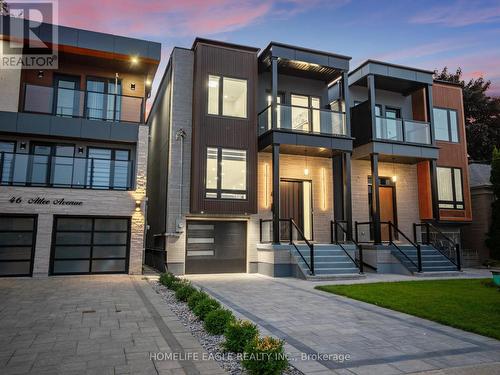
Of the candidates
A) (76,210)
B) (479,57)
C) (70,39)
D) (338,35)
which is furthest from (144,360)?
(479,57)

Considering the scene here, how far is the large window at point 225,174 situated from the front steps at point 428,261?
6.66 m

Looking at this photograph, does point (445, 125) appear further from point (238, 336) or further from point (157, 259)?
point (238, 336)

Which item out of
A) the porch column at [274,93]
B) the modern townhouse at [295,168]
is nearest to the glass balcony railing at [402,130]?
the modern townhouse at [295,168]

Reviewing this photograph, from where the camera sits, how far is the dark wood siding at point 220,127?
538 inches

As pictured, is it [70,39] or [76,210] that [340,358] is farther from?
[70,39]

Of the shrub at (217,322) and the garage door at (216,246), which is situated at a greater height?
the garage door at (216,246)

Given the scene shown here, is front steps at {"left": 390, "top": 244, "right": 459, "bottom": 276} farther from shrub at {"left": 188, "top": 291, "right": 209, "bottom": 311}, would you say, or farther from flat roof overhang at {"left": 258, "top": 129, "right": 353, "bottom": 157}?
shrub at {"left": 188, "top": 291, "right": 209, "bottom": 311}

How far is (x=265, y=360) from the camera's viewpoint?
371 centimetres

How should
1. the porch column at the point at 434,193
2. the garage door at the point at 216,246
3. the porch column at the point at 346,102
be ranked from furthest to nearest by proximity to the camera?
1. the porch column at the point at 434,193
2. the porch column at the point at 346,102
3. the garage door at the point at 216,246

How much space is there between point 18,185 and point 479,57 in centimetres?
2471

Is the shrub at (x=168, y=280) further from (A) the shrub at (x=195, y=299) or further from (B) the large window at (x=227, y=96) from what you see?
(B) the large window at (x=227, y=96)

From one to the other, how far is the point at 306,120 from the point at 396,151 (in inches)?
174

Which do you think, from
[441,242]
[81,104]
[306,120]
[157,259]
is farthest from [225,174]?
[441,242]

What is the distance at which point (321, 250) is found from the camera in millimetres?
13805
